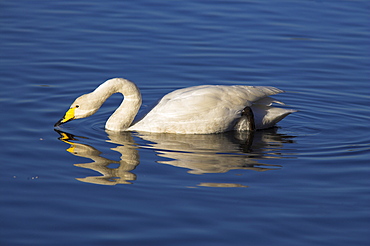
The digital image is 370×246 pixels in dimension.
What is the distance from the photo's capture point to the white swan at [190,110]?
10445mm

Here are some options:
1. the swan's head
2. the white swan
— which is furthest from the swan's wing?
the swan's head

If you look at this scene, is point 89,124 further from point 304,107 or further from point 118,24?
point 118,24

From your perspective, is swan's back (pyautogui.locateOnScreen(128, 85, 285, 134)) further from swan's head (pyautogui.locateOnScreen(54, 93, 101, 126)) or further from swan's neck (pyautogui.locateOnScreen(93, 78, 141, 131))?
swan's head (pyautogui.locateOnScreen(54, 93, 101, 126))

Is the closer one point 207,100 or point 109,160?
point 109,160

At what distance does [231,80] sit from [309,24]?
4271mm

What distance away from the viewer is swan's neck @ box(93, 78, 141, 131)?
1065 cm

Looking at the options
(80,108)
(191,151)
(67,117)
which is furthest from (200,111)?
(67,117)

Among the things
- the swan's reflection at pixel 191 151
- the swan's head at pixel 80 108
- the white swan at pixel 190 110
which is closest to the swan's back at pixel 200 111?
the white swan at pixel 190 110

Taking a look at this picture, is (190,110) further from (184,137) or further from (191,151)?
(191,151)

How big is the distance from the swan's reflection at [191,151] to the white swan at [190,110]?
0.12m

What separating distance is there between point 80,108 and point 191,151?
1.95m

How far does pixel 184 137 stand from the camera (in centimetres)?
1043

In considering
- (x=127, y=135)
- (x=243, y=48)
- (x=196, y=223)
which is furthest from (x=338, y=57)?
(x=196, y=223)

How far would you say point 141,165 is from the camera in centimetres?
900
